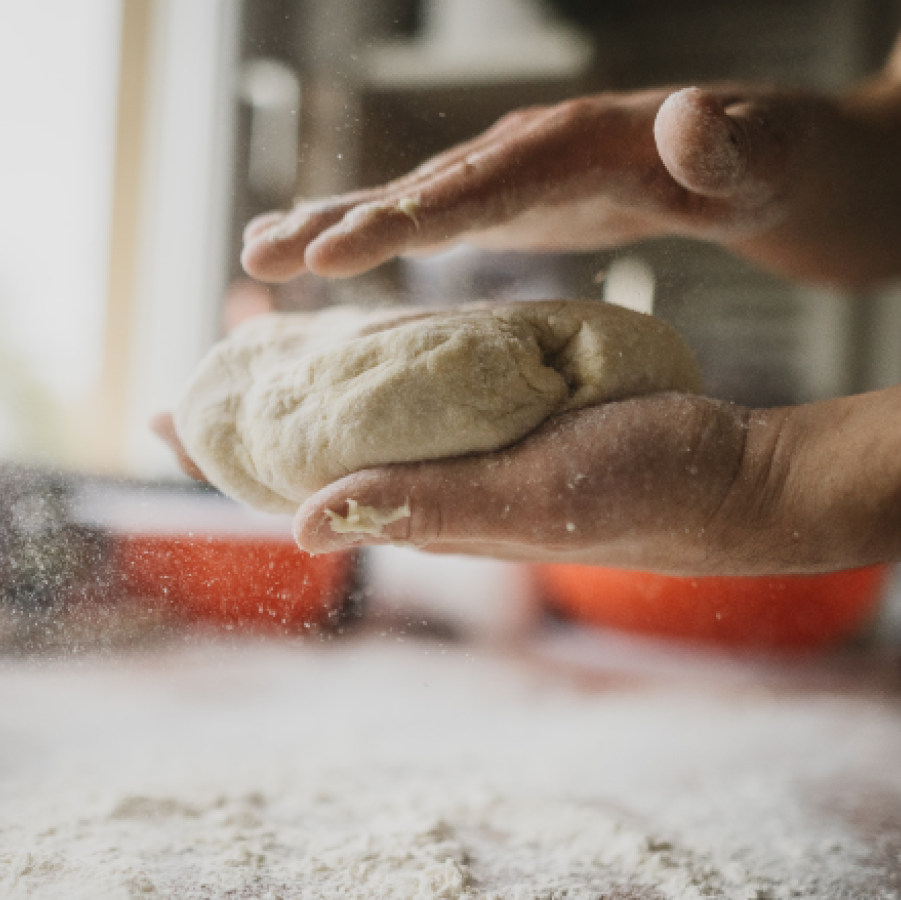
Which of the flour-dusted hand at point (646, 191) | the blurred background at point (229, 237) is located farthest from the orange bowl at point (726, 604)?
the flour-dusted hand at point (646, 191)

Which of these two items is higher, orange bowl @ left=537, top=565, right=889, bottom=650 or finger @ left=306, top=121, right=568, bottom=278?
finger @ left=306, top=121, right=568, bottom=278

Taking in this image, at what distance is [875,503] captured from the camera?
552 mm

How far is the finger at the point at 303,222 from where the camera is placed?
2.08 ft

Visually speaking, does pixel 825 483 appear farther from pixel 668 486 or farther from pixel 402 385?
pixel 402 385

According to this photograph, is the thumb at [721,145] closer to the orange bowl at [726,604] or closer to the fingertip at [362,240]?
the fingertip at [362,240]

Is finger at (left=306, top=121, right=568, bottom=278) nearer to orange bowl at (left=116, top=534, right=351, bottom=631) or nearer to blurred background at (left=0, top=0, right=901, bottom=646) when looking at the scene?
blurred background at (left=0, top=0, right=901, bottom=646)

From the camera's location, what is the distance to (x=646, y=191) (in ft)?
2.18

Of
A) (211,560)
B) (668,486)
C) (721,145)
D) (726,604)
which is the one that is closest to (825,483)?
(668,486)

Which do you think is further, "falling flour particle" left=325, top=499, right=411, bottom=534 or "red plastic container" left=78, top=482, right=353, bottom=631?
"red plastic container" left=78, top=482, right=353, bottom=631

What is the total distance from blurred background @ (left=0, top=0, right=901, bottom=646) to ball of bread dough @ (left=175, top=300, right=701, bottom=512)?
54 mm

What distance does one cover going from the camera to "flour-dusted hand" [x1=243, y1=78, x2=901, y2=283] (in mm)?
596

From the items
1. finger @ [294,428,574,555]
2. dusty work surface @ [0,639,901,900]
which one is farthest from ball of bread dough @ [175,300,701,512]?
dusty work surface @ [0,639,901,900]

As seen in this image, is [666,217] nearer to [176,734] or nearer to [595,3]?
[595,3]

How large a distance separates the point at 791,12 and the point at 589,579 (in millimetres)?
604
